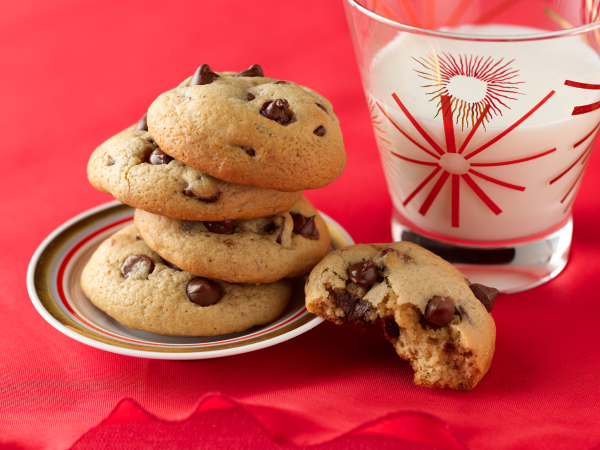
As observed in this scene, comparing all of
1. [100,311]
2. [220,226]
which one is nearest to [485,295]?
[220,226]

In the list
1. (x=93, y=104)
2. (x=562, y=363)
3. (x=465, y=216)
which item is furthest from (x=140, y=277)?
(x=93, y=104)

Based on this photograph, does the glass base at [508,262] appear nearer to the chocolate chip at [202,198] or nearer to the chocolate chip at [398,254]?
the chocolate chip at [398,254]

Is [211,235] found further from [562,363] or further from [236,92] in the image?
[562,363]

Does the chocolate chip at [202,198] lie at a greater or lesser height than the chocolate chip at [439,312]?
greater

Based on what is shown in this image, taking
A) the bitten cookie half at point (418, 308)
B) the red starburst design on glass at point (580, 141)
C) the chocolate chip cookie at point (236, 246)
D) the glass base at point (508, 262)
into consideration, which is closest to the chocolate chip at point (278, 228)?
the chocolate chip cookie at point (236, 246)

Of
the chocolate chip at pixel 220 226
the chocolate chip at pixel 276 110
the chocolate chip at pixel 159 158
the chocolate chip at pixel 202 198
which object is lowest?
the chocolate chip at pixel 220 226

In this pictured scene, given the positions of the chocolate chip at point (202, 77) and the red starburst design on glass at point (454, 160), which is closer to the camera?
the chocolate chip at point (202, 77)

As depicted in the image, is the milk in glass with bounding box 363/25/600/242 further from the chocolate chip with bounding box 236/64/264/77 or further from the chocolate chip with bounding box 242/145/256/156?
the chocolate chip with bounding box 242/145/256/156

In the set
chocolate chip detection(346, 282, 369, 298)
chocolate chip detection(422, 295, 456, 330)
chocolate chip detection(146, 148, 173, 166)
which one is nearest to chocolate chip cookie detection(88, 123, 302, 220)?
chocolate chip detection(146, 148, 173, 166)
